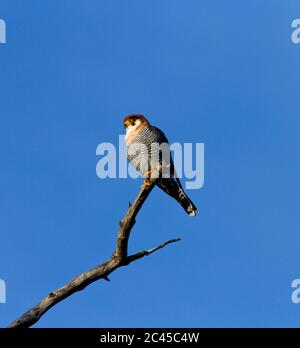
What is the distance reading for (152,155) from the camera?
13.5 metres

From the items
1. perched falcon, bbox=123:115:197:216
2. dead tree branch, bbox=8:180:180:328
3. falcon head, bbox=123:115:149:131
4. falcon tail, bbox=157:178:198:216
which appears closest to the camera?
dead tree branch, bbox=8:180:180:328

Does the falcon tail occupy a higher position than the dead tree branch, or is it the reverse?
the falcon tail

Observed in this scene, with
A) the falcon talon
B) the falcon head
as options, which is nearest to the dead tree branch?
the falcon talon

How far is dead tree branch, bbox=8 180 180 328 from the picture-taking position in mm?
11062

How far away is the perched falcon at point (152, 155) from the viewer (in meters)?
13.1

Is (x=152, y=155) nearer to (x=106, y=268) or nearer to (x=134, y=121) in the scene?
(x=134, y=121)

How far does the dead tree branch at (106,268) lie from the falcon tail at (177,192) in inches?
67.3

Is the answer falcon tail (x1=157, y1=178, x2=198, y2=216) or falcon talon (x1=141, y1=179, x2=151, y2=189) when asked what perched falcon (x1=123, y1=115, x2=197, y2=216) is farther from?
falcon talon (x1=141, y1=179, x2=151, y2=189)

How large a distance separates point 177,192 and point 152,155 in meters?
0.70

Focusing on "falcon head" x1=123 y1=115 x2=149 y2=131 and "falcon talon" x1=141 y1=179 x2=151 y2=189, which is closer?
"falcon talon" x1=141 y1=179 x2=151 y2=189

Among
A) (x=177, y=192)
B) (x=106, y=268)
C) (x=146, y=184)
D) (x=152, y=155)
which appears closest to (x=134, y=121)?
(x=152, y=155)
